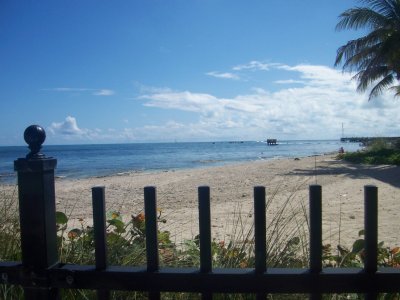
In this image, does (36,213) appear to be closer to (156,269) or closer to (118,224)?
(156,269)

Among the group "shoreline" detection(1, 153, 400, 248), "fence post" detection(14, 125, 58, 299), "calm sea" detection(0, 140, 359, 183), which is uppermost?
"fence post" detection(14, 125, 58, 299)

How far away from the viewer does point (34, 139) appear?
5.11 ft

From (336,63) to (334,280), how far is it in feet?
71.1

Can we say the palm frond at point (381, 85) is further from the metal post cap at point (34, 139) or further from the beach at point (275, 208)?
the metal post cap at point (34, 139)

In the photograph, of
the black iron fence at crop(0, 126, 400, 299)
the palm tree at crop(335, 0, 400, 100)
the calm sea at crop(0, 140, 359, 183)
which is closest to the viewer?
the black iron fence at crop(0, 126, 400, 299)

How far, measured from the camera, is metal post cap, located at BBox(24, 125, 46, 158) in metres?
1.55

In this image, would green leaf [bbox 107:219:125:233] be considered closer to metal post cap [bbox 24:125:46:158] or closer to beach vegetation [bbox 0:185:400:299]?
beach vegetation [bbox 0:185:400:299]

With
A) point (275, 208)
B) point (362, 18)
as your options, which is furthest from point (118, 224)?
point (362, 18)

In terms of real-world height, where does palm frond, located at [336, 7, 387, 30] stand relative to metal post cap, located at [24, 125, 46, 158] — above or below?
above

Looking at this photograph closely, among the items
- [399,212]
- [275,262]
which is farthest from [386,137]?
[275,262]

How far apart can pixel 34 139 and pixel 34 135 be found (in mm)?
19

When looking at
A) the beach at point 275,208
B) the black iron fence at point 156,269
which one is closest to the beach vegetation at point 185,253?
the black iron fence at point 156,269

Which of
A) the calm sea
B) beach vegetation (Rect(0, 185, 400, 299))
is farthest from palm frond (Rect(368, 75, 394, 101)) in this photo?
beach vegetation (Rect(0, 185, 400, 299))

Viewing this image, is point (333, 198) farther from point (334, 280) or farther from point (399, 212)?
point (334, 280)
